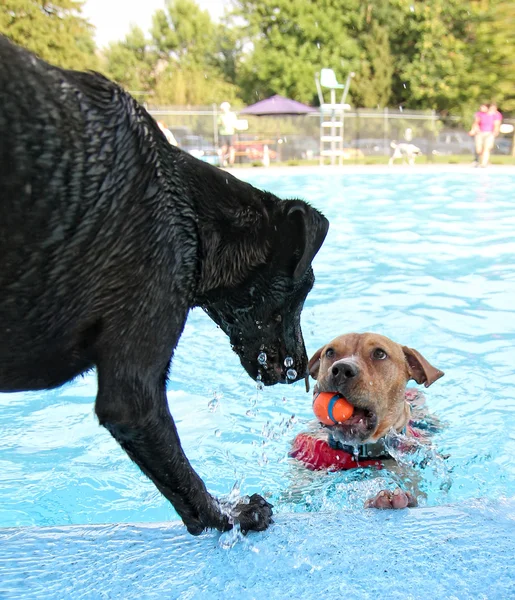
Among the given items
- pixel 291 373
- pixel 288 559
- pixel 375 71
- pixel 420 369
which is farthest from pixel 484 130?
pixel 288 559

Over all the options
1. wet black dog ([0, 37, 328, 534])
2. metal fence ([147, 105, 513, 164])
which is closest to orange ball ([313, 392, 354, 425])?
wet black dog ([0, 37, 328, 534])

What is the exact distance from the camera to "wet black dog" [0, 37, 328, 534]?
1689mm

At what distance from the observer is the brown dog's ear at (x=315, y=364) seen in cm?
414

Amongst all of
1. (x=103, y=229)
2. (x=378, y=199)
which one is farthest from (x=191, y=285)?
(x=378, y=199)

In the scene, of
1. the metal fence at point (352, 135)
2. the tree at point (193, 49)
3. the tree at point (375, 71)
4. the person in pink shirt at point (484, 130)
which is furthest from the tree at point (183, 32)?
the person in pink shirt at point (484, 130)

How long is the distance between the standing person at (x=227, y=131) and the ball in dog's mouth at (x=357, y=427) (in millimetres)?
22143

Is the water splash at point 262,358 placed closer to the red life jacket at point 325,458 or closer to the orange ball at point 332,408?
the orange ball at point 332,408

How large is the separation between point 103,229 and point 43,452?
274cm

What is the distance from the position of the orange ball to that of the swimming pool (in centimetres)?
37

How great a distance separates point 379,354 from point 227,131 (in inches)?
890

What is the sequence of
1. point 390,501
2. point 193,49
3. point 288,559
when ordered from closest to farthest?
point 288,559 → point 390,501 → point 193,49

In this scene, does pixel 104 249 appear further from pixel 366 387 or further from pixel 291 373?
pixel 366 387

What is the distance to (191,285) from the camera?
207 cm

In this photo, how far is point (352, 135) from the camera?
97.5 ft
